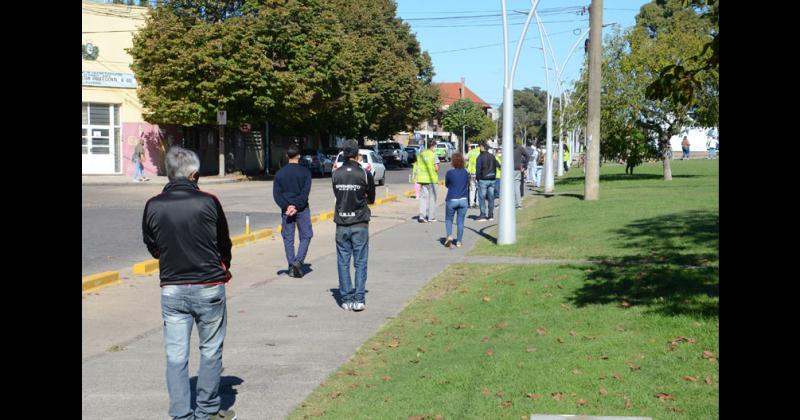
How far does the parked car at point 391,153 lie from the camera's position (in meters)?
65.8

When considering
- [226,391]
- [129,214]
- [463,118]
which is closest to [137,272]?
[226,391]

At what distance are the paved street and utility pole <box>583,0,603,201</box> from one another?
7.55 meters

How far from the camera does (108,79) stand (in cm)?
4212

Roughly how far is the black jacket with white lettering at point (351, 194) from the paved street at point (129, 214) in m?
3.02

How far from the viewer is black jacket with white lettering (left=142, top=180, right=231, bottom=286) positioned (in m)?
5.66

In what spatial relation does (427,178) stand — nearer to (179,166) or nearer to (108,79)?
(179,166)

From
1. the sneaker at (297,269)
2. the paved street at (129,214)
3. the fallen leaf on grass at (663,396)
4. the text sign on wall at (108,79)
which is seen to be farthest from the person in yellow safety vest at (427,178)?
the text sign on wall at (108,79)

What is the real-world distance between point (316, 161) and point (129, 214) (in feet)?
84.0

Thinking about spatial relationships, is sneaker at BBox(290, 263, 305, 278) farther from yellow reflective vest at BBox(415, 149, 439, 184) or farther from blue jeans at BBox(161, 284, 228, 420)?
yellow reflective vest at BBox(415, 149, 439, 184)

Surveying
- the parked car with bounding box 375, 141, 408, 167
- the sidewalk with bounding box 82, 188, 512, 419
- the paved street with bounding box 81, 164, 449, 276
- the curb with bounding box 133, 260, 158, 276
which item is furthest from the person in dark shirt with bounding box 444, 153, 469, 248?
the parked car with bounding box 375, 141, 408, 167
